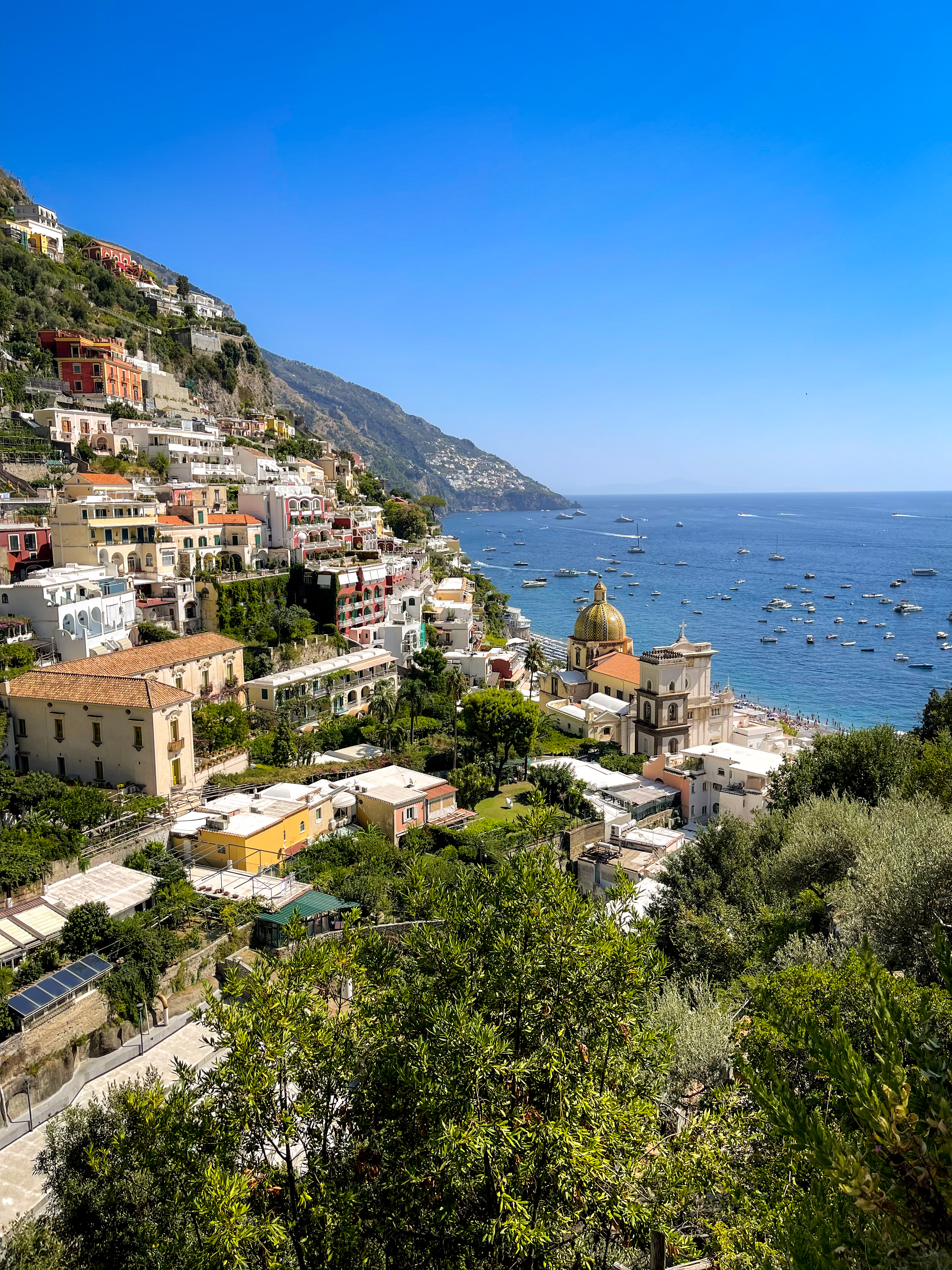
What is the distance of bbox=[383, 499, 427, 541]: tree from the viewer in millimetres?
71312

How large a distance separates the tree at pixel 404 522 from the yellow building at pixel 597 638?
29.1 m

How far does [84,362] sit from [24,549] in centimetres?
2647

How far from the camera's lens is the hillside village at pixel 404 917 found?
6262 mm

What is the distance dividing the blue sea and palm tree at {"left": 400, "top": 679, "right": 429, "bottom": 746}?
30.4 meters

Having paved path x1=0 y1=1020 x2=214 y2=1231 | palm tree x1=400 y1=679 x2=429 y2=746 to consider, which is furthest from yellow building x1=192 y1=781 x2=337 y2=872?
palm tree x1=400 y1=679 x2=429 y2=746

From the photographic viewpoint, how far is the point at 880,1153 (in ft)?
14.6

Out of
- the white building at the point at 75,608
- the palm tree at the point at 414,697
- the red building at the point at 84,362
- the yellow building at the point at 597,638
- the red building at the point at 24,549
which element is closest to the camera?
the white building at the point at 75,608

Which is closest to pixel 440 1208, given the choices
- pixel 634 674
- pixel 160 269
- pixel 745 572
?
pixel 634 674

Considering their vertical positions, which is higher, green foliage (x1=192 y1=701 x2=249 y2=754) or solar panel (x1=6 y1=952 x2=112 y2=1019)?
green foliage (x1=192 y1=701 x2=249 y2=754)

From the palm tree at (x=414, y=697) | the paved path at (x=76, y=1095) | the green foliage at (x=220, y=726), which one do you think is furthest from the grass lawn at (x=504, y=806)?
the paved path at (x=76, y=1095)

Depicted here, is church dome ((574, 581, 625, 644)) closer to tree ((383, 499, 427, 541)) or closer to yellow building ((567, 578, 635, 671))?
yellow building ((567, 578, 635, 671))

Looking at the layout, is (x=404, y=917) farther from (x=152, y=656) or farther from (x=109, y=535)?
(x=109, y=535)

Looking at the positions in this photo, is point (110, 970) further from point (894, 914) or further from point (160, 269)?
point (160, 269)

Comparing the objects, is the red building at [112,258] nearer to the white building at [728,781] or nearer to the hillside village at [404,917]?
the hillside village at [404,917]
